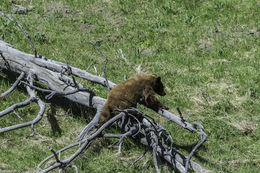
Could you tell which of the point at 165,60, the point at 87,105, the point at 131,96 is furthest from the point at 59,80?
the point at 165,60

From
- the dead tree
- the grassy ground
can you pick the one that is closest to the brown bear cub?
the dead tree

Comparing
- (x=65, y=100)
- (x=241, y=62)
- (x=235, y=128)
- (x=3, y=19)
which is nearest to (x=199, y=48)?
(x=241, y=62)

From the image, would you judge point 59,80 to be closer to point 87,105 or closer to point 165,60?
point 87,105

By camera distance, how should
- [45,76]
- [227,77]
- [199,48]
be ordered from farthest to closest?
[199,48], [227,77], [45,76]

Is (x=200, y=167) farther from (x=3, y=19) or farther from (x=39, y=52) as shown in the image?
(x=3, y=19)

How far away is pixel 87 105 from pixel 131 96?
79 cm

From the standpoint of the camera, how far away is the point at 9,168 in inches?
236

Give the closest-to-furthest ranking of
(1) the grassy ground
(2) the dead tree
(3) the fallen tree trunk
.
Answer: (2) the dead tree → (3) the fallen tree trunk → (1) the grassy ground

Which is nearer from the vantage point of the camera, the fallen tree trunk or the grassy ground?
the fallen tree trunk

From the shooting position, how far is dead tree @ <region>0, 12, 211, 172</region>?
5893 mm

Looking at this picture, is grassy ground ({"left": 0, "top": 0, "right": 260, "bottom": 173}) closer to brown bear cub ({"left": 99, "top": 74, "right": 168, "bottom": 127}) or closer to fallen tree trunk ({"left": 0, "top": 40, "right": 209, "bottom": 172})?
fallen tree trunk ({"left": 0, "top": 40, "right": 209, "bottom": 172})

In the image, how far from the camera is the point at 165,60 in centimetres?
912

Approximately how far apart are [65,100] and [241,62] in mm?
4112

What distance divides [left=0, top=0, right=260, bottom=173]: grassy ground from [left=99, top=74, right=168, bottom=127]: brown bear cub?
64 cm
